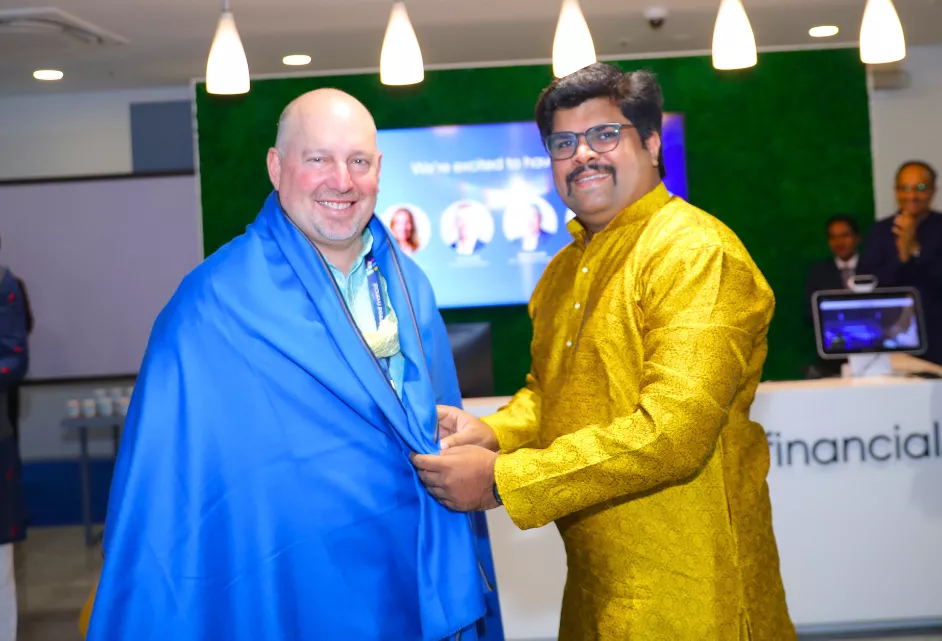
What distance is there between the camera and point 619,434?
1960 mm

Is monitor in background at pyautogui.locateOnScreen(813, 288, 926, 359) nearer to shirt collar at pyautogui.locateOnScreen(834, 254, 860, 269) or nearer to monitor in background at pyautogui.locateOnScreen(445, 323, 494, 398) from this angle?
monitor in background at pyautogui.locateOnScreen(445, 323, 494, 398)

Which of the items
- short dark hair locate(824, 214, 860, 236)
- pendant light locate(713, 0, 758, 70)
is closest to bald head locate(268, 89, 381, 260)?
pendant light locate(713, 0, 758, 70)

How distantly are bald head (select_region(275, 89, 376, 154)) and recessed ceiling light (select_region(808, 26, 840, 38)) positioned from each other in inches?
256

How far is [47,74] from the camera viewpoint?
8.20 meters

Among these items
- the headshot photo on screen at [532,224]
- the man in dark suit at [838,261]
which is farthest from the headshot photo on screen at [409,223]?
the man in dark suit at [838,261]

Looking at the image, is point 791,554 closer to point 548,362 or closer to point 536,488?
point 548,362

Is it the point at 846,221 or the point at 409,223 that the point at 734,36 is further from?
the point at 409,223

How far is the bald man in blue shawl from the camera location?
1.89 metres

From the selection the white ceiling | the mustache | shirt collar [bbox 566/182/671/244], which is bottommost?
shirt collar [bbox 566/182/671/244]

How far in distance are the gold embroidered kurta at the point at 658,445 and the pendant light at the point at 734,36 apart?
248 cm

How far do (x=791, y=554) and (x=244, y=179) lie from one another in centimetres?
484

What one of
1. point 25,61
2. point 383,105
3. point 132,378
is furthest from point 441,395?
point 132,378

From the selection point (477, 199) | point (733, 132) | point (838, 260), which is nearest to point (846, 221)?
point (838, 260)

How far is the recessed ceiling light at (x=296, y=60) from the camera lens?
A: 7.86 m
